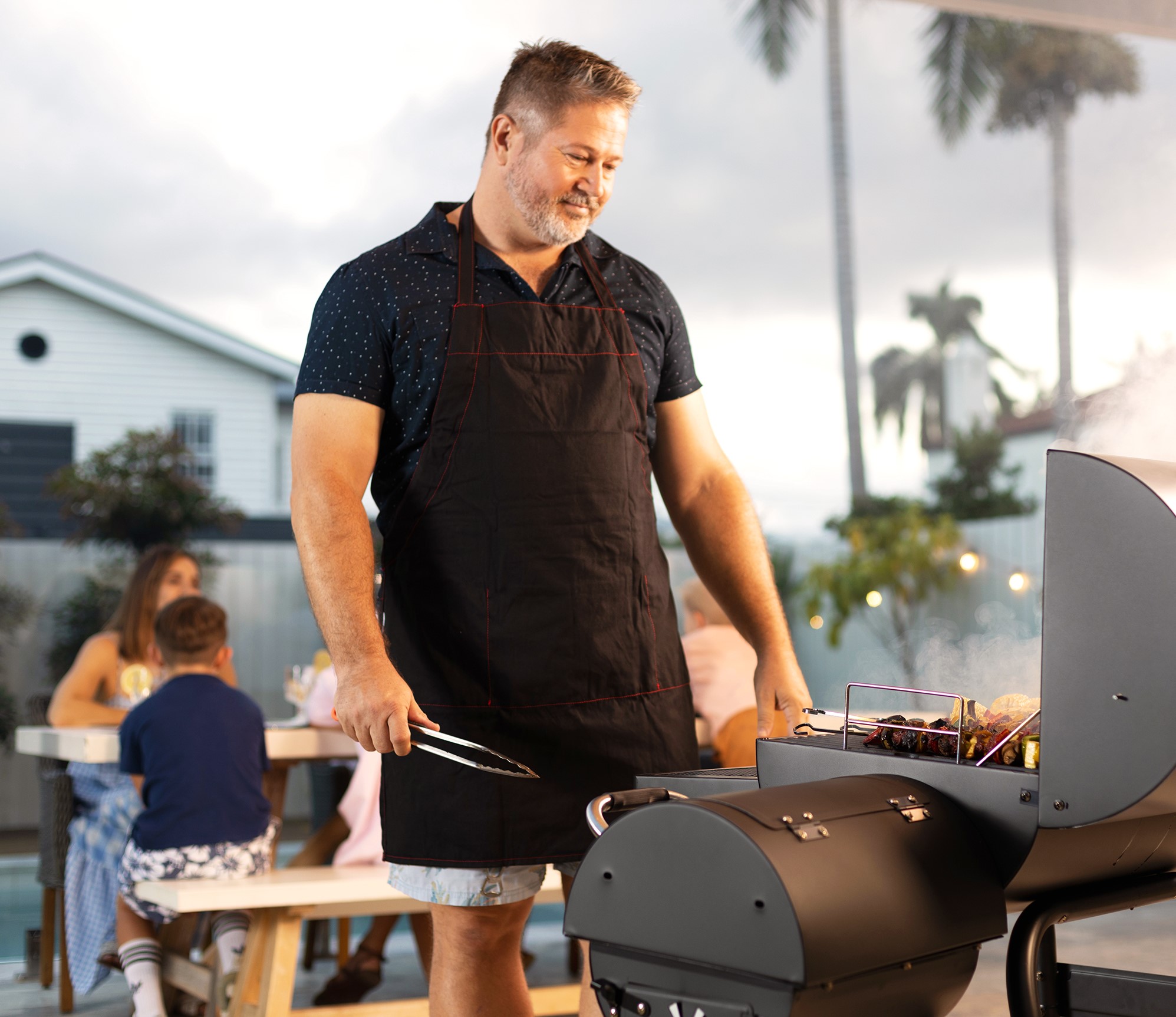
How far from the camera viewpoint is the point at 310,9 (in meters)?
6.68

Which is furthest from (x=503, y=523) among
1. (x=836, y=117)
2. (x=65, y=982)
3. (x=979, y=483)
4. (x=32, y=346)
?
(x=836, y=117)

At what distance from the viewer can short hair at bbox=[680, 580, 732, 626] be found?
397cm

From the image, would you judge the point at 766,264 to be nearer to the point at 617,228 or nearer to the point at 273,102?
the point at 617,228

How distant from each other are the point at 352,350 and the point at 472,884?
720 mm

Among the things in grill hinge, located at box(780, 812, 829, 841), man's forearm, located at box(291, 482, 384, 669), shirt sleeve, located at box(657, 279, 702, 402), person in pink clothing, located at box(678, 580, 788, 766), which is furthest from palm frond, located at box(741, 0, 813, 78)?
grill hinge, located at box(780, 812, 829, 841)

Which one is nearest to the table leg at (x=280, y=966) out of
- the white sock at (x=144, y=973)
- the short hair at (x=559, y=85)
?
the white sock at (x=144, y=973)

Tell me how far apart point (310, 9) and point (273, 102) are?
0.59 metres

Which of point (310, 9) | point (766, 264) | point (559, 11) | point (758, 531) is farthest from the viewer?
point (766, 264)

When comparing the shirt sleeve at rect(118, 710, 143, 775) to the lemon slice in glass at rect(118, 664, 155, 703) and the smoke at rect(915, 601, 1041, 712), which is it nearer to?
the lemon slice in glass at rect(118, 664, 155, 703)

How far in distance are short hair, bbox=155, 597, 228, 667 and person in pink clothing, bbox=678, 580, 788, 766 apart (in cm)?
126

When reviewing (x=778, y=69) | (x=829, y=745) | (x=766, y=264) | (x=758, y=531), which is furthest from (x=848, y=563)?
(x=829, y=745)

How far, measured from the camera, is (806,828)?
94 centimetres

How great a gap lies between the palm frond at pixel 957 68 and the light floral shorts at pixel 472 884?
8.45 m

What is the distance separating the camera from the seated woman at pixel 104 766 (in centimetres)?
339
